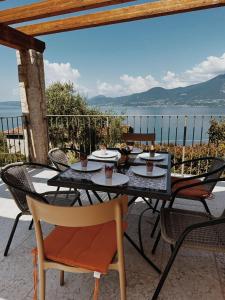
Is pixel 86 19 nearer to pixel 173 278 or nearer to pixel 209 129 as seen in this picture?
pixel 173 278

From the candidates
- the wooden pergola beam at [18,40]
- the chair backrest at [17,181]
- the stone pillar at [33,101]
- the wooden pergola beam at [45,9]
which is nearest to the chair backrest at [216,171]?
the chair backrest at [17,181]

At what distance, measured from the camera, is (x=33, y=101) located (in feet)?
15.0

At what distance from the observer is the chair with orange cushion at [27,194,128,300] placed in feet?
3.45

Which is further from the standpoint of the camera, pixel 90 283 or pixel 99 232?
pixel 90 283

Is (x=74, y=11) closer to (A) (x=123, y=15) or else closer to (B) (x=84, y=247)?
(A) (x=123, y=15)

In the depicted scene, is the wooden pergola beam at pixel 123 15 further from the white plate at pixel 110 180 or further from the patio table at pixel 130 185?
the white plate at pixel 110 180

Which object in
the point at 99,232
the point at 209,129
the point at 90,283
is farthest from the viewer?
Answer: the point at 209,129

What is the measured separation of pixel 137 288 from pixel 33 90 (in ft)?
13.4

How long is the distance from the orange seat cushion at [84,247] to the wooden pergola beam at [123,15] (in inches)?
124

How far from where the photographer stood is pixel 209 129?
6195mm

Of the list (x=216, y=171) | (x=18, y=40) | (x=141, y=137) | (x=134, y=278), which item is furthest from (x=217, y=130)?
(x=134, y=278)

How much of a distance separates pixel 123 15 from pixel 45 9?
1172 millimetres

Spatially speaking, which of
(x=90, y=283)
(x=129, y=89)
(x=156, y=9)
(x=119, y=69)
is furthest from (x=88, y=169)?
(x=129, y=89)

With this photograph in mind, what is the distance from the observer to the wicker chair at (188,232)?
1422 mm
